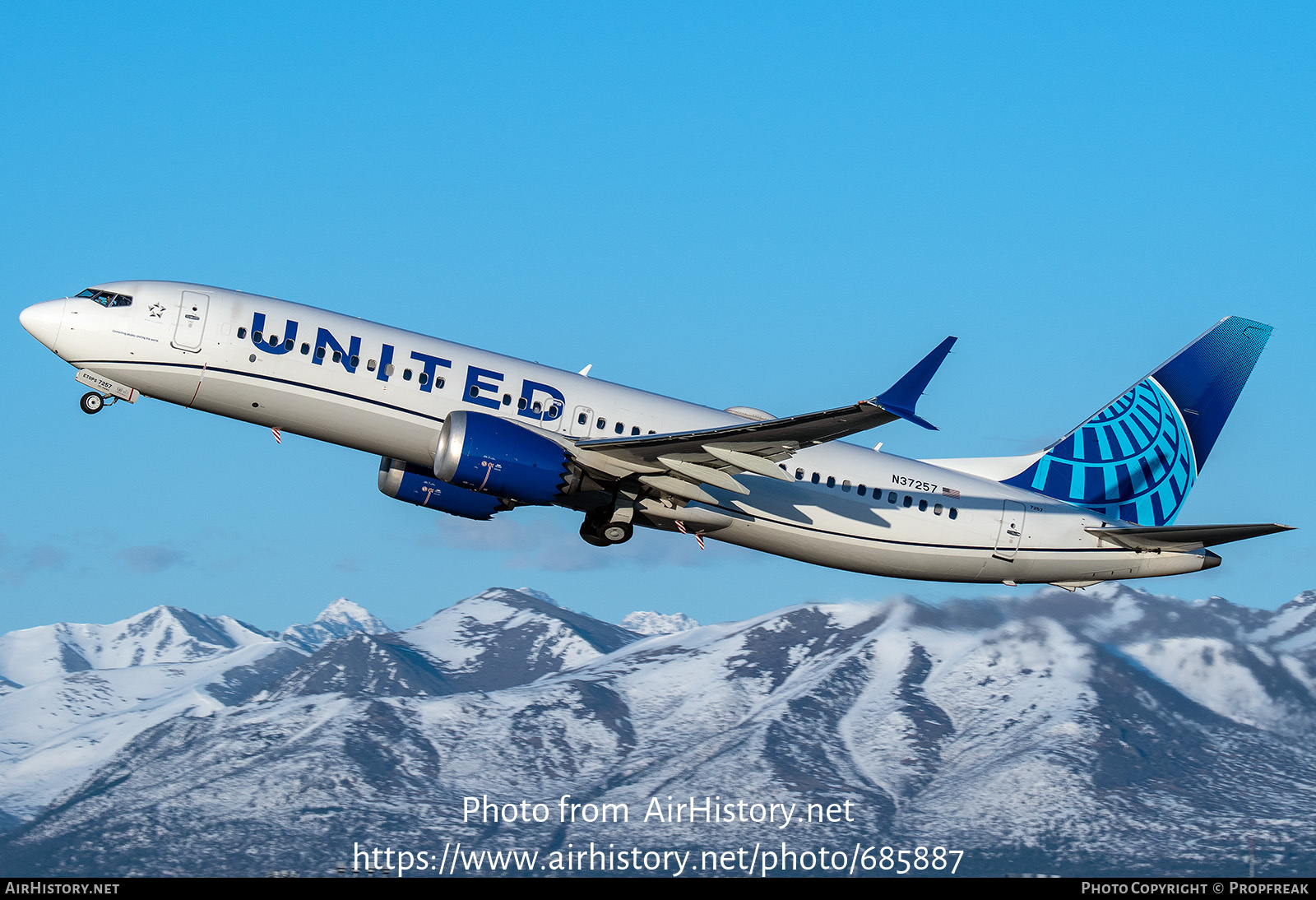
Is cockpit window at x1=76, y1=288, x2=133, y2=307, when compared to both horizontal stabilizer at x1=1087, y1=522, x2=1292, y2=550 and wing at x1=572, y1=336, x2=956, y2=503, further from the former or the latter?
horizontal stabilizer at x1=1087, y1=522, x2=1292, y2=550

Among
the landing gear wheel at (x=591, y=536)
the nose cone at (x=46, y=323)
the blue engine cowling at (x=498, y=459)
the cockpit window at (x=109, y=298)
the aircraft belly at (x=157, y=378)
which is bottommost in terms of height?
the landing gear wheel at (x=591, y=536)

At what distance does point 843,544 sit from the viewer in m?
40.9

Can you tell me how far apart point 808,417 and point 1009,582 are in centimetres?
1358

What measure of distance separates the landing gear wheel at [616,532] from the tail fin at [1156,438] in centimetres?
1326

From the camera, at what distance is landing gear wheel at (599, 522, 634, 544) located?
39.9 m

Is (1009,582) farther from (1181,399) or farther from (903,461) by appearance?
(1181,399)

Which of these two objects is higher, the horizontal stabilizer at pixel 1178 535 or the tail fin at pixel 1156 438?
the tail fin at pixel 1156 438

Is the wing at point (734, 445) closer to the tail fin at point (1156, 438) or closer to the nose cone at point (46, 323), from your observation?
the tail fin at point (1156, 438)

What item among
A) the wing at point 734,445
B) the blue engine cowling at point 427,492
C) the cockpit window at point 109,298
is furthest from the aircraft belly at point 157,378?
the wing at point 734,445

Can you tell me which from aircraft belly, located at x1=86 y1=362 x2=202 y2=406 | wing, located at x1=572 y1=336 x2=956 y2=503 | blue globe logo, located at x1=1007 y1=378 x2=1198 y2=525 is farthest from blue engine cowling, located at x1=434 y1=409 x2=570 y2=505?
blue globe logo, located at x1=1007 y1=378 x2=1198 y2=525

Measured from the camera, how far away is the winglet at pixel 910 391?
3150 centimetres

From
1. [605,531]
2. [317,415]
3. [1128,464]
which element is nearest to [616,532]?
[605,531]

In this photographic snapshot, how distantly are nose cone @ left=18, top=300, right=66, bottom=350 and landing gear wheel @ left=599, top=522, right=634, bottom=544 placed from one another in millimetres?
15562

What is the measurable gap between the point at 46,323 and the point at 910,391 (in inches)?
896
